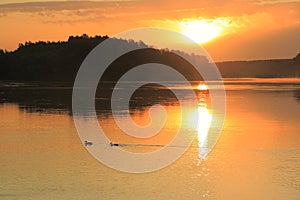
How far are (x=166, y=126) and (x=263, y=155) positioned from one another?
296 inches

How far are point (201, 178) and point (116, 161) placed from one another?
3.00 metres

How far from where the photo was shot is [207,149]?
17484 mm

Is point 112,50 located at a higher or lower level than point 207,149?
higher

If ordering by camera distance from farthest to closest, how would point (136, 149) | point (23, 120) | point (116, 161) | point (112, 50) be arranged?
point (112, 50) < point (23, 120) < point (136, 149) < point (116, 161)

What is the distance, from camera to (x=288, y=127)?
2262cm

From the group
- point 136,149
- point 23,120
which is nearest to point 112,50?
point 23,120

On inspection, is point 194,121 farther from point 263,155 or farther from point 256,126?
point 263,155

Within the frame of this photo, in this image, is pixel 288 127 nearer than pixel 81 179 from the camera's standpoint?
No

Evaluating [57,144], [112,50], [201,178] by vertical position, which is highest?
[112,50]

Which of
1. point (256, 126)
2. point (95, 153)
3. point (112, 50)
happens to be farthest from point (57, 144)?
point (112, 50)

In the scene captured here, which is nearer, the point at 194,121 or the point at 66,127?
the point at 66,127

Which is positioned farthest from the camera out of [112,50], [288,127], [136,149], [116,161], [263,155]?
[112,50]

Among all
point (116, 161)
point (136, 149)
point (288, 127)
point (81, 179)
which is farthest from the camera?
point (288, 127)

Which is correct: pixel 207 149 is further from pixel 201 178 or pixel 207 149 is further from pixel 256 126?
pixel 256 126
